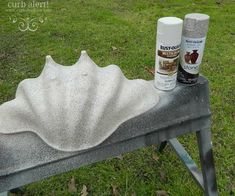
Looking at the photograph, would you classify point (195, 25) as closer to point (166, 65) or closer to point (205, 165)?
point (166, 65)

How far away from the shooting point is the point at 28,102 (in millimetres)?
1376

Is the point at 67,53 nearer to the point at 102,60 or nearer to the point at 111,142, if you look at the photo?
the point at 102,60

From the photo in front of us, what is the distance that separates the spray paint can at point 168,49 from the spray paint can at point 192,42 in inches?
1.6

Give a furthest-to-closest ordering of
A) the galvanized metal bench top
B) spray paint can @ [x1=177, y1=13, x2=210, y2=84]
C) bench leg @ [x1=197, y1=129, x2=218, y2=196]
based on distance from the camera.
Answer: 1. bench leg @ [x1=197, y1=129, x2=218, y2=196]
2. spray paint can @ [x1=177, y1=13, x2=210, y2=84]
3. the galvanized metal bench top

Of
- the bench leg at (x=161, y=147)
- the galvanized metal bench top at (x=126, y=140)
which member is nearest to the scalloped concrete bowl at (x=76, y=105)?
the galvanized metal bench top at (x=126, y=140)

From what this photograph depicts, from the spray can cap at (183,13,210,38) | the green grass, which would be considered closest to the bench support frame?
the green grass

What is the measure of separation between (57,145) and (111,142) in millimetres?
219

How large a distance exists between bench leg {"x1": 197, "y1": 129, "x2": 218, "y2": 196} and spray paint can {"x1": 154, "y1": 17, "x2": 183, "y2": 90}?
0.30m

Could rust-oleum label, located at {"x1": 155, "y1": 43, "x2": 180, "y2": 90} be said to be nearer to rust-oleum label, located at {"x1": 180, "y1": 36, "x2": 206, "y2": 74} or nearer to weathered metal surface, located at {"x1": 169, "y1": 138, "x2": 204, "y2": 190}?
rust-oleum label, located at {"x1": 180, "y1": 36, "x2": 206, "y2": 74}

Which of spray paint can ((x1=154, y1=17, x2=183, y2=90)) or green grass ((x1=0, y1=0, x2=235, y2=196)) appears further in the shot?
green grass ((x1=0, y1=0, x2=235, y2=196))

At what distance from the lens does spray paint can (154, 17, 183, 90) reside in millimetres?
1327

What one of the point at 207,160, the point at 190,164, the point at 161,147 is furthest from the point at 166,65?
the point at 161,147

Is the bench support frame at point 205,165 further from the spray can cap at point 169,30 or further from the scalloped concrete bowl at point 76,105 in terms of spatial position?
the spray can cap at point 169,30

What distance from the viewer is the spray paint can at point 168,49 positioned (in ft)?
4.35
